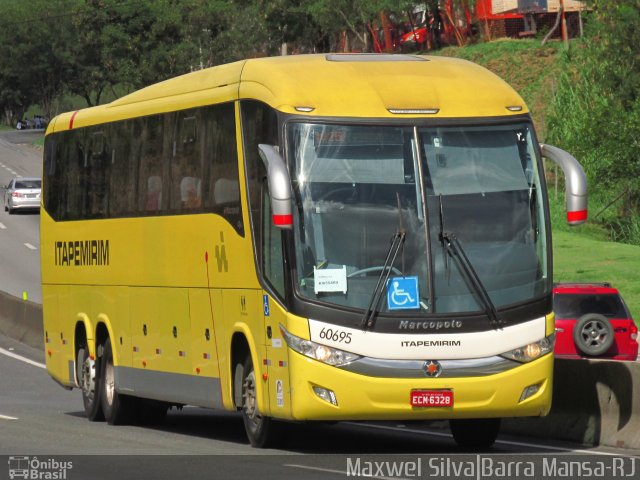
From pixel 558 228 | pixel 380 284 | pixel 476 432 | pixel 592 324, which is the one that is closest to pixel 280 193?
pixel 380 284

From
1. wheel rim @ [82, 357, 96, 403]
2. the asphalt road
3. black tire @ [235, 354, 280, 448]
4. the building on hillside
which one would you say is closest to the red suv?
wheel rim @ [82, 357, 96, 403]

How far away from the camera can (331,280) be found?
1416 centimetres

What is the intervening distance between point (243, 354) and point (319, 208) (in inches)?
87.4

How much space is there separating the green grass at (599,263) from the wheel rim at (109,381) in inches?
720

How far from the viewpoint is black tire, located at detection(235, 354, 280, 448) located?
15258mm

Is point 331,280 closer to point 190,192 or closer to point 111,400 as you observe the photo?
point 190,192

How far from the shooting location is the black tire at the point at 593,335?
23859mm

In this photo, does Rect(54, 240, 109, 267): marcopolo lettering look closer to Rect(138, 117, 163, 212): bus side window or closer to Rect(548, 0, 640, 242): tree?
Rect(138, 117, 163, 212): bus side window

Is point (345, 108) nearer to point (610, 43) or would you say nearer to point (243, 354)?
point (243, 354)

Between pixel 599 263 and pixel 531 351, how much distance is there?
30012 millimetres

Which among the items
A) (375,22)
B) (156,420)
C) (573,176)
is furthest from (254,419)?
(375,22)

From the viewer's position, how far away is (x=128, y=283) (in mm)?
19219

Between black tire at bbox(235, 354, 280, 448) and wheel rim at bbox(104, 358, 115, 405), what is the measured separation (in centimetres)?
472

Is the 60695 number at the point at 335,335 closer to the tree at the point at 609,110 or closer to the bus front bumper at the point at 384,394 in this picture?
the bus front bumper at the point at 384,394
